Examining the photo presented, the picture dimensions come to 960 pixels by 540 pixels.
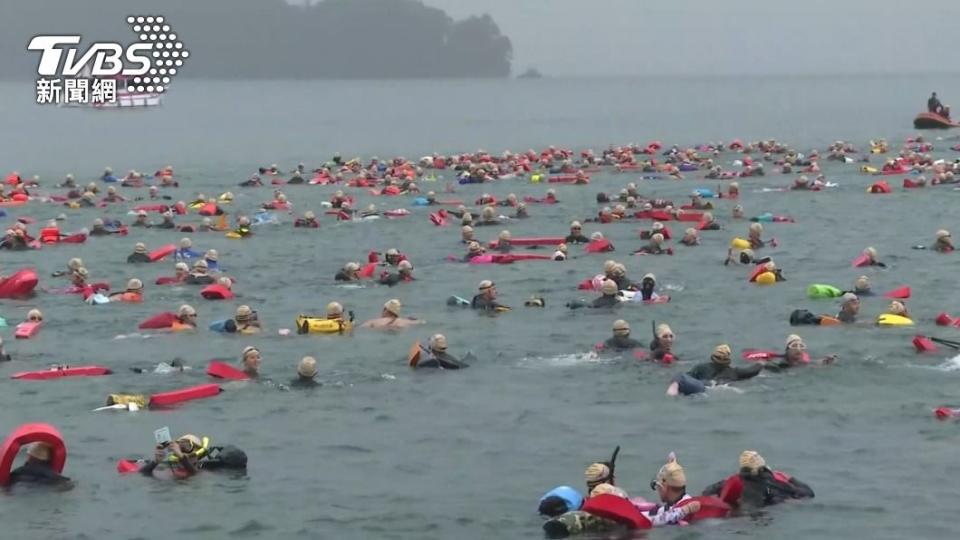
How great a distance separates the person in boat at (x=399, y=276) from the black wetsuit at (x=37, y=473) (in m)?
18.1

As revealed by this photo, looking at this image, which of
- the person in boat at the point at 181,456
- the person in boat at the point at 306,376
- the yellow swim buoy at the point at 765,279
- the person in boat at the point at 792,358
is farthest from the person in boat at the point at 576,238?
the person in boat at the point at 181,456

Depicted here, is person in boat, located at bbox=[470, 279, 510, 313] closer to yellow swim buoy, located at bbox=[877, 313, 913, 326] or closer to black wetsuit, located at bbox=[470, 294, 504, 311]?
black wetsuit, located at bbox=[470, 294, 504, 311]

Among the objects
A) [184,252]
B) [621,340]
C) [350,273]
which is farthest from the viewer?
[184,252]

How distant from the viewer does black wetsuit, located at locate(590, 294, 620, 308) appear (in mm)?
34562

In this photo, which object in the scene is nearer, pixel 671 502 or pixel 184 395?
pixel 671 502

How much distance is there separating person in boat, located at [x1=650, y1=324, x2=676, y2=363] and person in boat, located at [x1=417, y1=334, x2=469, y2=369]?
3.81m

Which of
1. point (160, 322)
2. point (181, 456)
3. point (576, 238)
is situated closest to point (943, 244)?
point (576, 238)

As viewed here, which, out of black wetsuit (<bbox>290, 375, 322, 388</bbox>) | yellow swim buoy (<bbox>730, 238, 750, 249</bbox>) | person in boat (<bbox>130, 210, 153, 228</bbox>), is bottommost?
person in boat (<bbox>130, 210, 153, 228</bbox>)

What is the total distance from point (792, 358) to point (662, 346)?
2.47 m

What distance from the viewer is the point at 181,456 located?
21.2m

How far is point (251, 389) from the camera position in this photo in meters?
27.3

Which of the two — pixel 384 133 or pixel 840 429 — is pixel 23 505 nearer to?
pixel 840 429

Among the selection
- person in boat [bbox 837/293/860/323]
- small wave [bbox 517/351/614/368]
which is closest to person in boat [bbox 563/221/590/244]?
person in boat [bbox 837/293/860/323]

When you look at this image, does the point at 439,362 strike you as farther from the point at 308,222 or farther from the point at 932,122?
the point at 932,122
